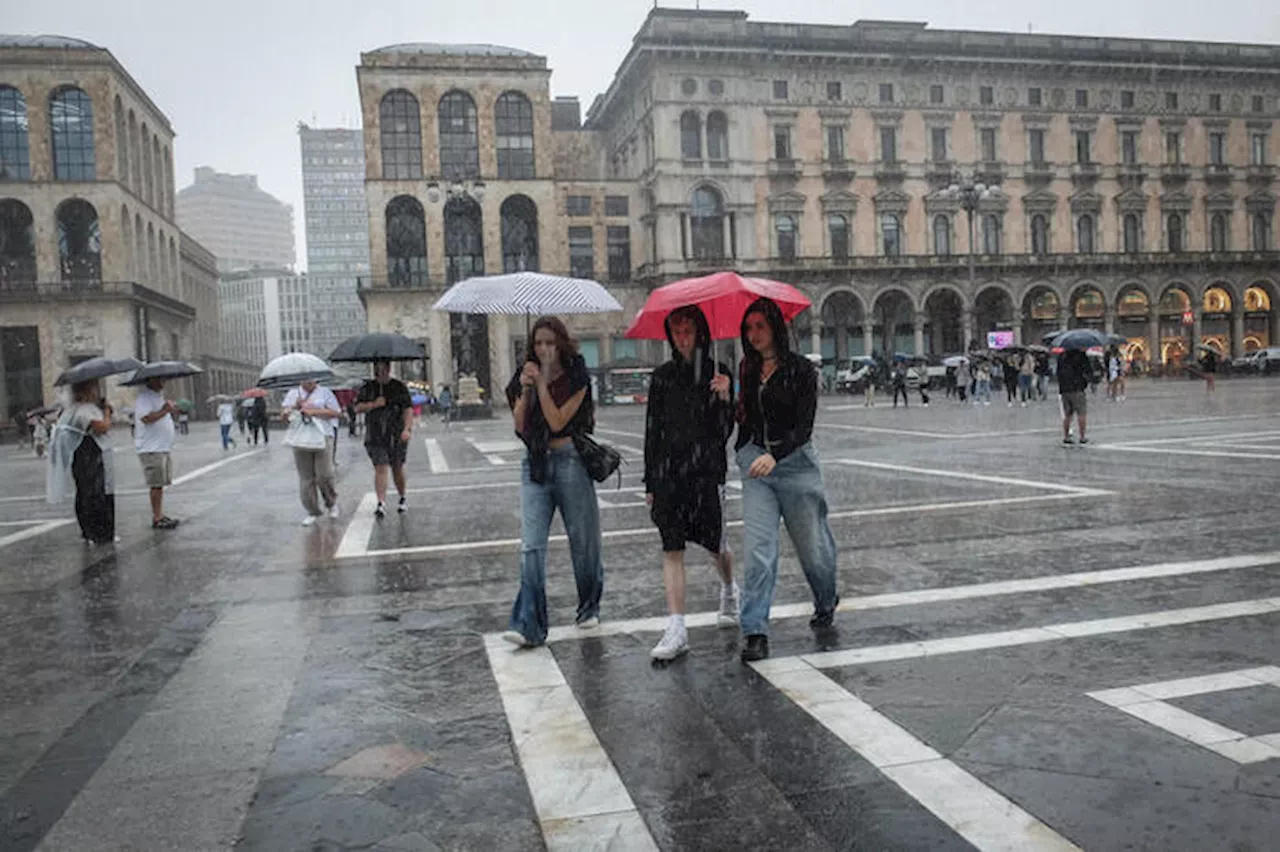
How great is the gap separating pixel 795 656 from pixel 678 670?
22.9 inches

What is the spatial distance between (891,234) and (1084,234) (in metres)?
12.5

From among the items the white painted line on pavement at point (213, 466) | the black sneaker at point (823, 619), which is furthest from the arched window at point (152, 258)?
the black sneaker at point (823, 619)

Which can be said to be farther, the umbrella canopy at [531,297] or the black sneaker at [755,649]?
the umbrella canopy at [531,297]

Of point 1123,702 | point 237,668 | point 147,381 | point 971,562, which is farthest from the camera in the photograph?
point 147,381

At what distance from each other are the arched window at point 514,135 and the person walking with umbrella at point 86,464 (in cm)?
4858

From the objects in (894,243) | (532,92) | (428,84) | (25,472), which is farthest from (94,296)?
(894,243)

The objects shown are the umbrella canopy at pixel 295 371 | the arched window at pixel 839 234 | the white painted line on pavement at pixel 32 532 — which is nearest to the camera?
the white painted line on pavement at pixel 32 532

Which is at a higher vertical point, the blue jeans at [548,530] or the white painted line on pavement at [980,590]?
the blue jeans at [548,530]

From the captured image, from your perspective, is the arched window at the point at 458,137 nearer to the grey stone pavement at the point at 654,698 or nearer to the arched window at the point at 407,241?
the arched window at the point at 407,241

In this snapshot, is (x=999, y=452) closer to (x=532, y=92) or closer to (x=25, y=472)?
(x=25, y=472)

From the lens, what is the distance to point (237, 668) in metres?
4.89

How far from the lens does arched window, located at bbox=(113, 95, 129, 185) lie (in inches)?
2136

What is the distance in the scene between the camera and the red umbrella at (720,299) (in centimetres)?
493

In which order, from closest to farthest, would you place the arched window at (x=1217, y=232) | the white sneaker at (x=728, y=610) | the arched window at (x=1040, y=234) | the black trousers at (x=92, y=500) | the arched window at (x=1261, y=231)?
1. the white sneaker at (x=728, y=610)
2. the black trousers at (x=92, y=500)
3. the arched window at (x=1040, y=234)
4. the arched window at (x=1217, y=232)
5. the arched window at (x=1261, y=231)
